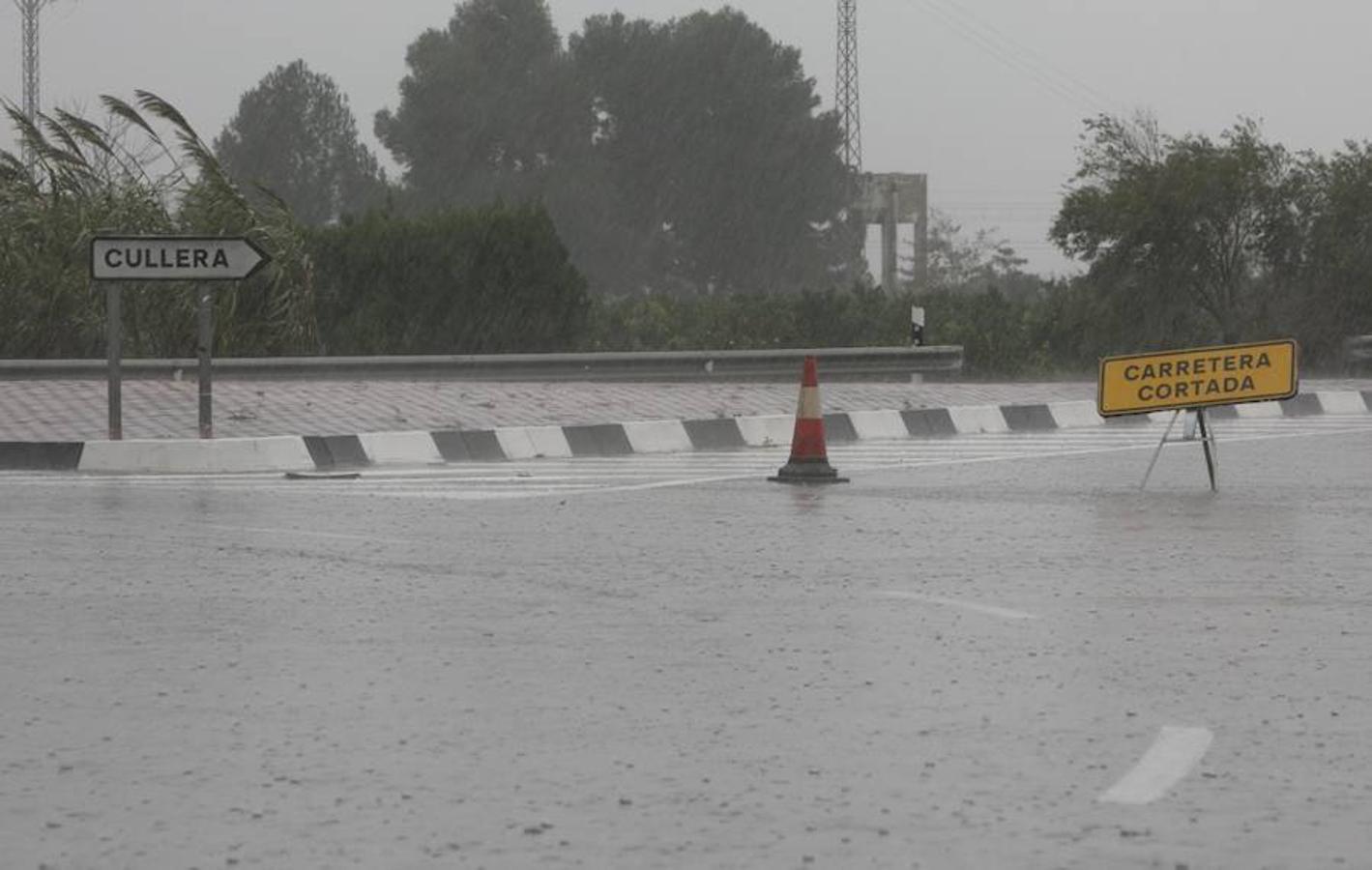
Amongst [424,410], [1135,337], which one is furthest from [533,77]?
[424,410]

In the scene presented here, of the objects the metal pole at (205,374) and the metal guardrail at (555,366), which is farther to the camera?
the metal guardrail at (555,366)

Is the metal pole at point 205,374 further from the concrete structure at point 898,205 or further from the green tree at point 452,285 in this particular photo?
the concrete structure at point 898,205

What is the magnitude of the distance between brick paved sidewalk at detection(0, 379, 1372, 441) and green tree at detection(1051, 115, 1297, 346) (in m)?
12.4

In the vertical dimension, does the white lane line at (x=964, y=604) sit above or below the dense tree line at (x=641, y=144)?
below

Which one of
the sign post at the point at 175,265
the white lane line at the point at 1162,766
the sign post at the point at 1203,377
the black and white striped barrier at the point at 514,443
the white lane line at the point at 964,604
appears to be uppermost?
the sign post at the point at 175,265

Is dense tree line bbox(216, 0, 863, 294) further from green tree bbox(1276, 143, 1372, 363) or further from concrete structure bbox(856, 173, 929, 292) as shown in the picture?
green tree bbox(1276, 143, 1372, 363)

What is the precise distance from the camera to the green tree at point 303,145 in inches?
4865

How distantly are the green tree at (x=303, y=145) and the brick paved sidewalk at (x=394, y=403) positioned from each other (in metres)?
95.8

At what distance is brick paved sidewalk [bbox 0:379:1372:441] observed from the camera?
850 inches

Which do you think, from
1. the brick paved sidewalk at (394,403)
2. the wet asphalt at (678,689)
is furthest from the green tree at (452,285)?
the wet asphalt at (678,689)

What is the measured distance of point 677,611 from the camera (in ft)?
32.3

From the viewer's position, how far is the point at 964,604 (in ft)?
33.1

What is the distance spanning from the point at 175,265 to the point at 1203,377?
7.11m

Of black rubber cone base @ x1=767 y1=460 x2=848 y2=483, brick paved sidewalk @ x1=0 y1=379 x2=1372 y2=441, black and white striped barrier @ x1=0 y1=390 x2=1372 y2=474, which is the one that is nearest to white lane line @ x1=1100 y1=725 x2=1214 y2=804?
black rubber cone base @ x1=767 y1=460 x2=848 y2=483
